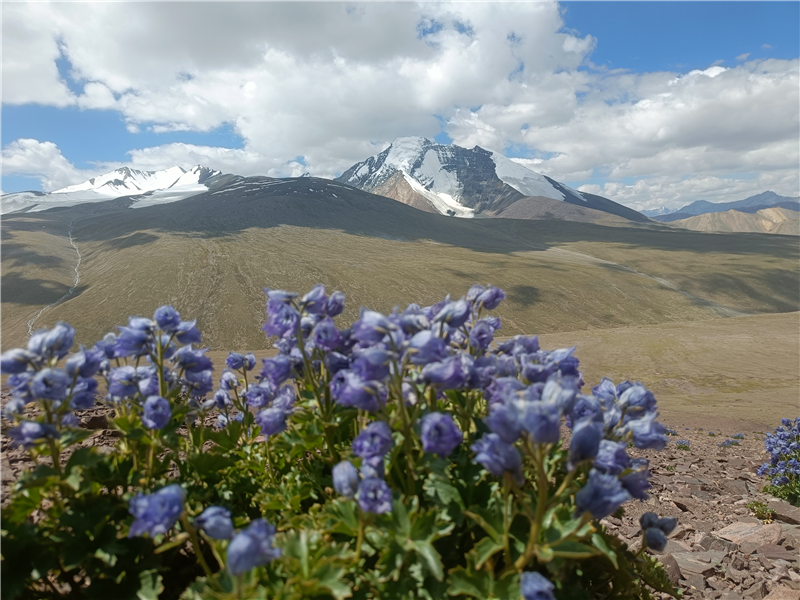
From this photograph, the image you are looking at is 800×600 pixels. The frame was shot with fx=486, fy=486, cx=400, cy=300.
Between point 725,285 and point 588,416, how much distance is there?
123 meters

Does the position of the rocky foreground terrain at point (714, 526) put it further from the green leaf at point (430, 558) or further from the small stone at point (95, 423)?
the green leaf at point (430, 558)

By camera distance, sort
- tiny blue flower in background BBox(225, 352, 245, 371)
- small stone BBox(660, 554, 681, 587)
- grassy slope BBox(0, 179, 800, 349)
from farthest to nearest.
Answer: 1. grassy slope BBox(0, 179, 800, 349)
2. small stone BBox(660, 554, 681, 587)
3. tiny blue flower in background BBox(225, 352, 245, 371)

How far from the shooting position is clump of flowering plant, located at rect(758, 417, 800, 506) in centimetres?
811

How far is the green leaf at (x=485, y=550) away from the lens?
1.89m

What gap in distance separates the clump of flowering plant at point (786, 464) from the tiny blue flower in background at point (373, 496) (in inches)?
362

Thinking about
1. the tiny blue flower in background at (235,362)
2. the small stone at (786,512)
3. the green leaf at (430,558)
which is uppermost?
the tiny blue flower in background at (235,362)

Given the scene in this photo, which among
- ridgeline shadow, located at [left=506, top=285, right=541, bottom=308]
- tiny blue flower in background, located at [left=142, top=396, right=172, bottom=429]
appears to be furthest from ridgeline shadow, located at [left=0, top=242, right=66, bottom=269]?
tiny blue flower in background, located at [left=142, top=396, right=172, bottom=429]

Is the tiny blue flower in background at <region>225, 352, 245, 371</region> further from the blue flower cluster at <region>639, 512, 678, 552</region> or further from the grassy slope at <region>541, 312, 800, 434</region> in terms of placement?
the grassy slope at <region>541, 312, 800, 434</region>

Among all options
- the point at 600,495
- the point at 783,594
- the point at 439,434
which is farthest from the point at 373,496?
the point at 783,594

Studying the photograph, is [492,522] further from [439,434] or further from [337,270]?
[337,270]

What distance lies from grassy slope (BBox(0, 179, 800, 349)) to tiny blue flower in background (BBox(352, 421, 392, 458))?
2591 inches

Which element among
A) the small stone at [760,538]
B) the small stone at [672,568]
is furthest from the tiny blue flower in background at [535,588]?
the small stone at [760,538]

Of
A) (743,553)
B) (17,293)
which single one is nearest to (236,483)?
(743,553)

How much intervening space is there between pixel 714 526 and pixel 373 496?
275 inches
